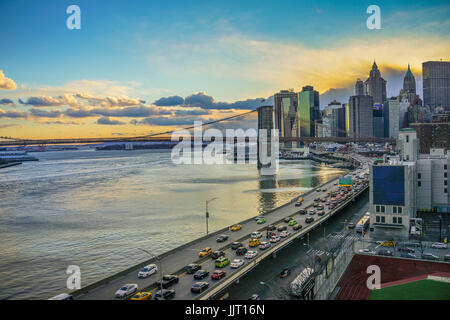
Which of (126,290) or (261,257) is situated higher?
(126,290)

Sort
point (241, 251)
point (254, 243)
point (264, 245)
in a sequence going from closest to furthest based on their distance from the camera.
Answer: point (241, 251)
point (264, 245)
point (254, 243)

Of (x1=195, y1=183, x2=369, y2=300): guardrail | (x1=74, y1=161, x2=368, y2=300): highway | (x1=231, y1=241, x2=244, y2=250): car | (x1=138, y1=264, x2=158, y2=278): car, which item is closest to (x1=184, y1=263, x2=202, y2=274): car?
(x1=74, y1=161, x2=368, y2=300): highway

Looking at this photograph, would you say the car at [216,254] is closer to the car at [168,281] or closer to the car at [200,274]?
the car at [200,274]

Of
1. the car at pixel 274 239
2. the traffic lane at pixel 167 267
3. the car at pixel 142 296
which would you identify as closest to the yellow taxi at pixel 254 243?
the car at pixel 274 239

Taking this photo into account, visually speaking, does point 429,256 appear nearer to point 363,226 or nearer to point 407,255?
point 407,255

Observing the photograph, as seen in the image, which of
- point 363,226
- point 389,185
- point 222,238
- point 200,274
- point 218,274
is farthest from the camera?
point 363,226

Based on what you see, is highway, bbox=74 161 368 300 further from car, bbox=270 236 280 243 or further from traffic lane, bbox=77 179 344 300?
car, bbox=270 236 280 243

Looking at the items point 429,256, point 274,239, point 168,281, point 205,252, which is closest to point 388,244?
point 429,256
